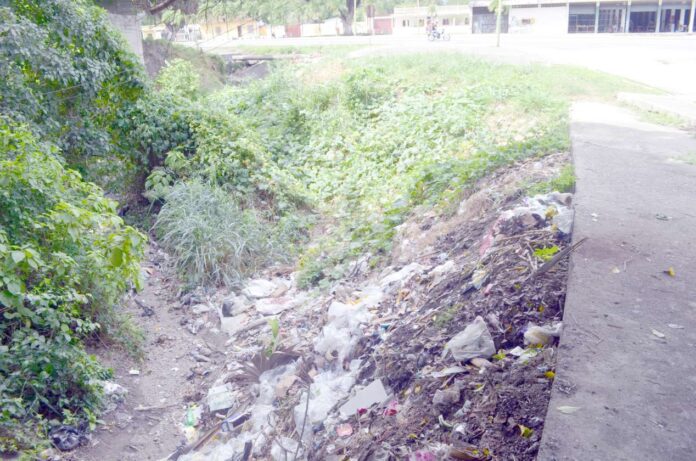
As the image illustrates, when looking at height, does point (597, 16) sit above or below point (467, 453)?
above

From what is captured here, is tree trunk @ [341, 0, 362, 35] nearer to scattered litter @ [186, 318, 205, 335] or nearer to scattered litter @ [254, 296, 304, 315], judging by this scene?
scattered litter @ [254, 296, 304, 315]

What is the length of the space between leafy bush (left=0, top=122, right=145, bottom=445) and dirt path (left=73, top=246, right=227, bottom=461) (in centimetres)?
26

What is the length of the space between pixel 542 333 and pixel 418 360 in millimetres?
732

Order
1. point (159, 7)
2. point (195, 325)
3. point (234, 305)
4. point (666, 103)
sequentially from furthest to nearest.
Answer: point (159, 7)
point (666, 103)
point (234, 305)
point (195, 325)

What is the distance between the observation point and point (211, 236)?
7.26 metres

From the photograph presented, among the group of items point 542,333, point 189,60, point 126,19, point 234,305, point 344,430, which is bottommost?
point 234,305

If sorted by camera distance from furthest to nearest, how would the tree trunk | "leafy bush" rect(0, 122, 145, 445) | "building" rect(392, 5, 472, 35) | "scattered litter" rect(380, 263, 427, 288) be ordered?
"building" rect(392, 5, 472, 35), the tree trunk, "scattered litter" rect(380, 263, 427, 288), "leafy bush" rect(0, 122, 145, 445)

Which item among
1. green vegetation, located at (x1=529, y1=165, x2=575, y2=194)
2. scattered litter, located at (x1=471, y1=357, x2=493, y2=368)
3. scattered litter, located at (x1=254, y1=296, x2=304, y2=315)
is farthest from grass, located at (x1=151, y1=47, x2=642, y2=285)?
scattered litter, located at (x1=471, y1=357, x2=493, y2=368)

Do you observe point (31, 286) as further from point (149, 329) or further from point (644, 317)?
point (644, 317)

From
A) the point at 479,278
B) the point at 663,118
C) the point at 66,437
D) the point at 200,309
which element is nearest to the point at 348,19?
the point at 663,118

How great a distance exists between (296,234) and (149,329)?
2497mm

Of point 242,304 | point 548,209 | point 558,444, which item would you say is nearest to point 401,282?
point 548,209

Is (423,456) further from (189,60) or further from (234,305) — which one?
(189,60)

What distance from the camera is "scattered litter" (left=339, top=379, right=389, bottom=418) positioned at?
3490 millimetres
